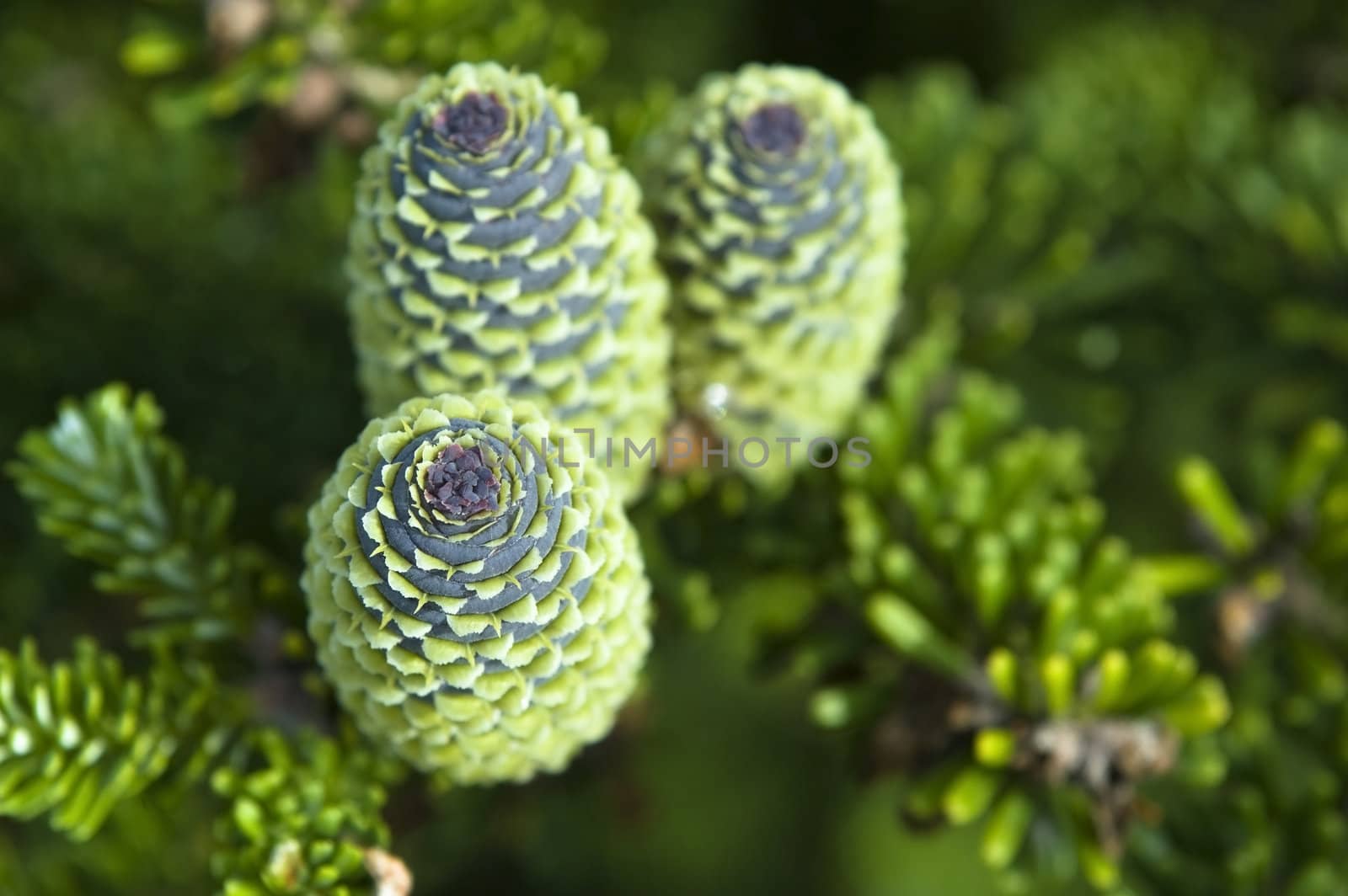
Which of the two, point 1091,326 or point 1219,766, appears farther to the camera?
point 1091,326

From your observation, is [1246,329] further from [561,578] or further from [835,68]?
[561,578]

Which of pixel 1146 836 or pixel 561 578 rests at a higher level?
pixel 561 578

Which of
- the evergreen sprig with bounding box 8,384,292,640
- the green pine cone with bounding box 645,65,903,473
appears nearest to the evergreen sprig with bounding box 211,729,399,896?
the evergreen sprig with bounding box 8,384,292,640

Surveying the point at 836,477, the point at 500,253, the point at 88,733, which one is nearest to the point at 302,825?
the point at 88,733

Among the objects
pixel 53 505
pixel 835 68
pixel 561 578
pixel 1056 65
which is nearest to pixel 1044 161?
pixel 1056 65

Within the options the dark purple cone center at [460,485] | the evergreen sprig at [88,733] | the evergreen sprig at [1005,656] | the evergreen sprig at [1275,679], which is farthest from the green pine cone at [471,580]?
the evergreen sprig at [1275,679]

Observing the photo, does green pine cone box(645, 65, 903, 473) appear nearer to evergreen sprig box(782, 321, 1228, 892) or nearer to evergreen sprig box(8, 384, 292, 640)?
evergreen sprig box(782, 321, 1228, 892)

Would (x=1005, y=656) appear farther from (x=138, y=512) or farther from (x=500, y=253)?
(x=138, y=512)

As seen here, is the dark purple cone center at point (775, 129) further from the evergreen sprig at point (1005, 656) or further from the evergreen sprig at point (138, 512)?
the evergreen sprig at point (138, 512)
